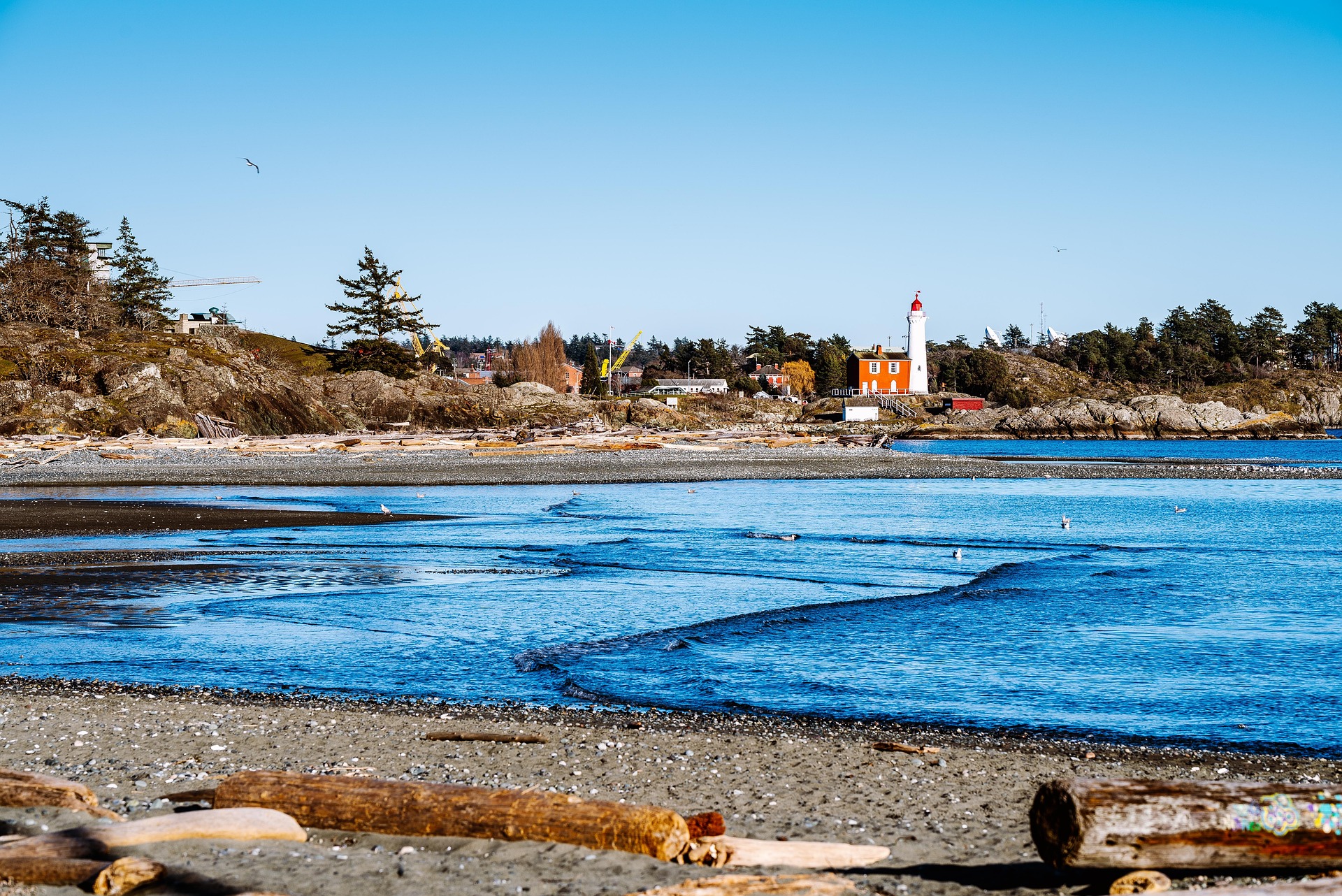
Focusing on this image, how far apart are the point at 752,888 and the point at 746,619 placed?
1064 cm

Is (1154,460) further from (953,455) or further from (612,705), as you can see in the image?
(612,705)

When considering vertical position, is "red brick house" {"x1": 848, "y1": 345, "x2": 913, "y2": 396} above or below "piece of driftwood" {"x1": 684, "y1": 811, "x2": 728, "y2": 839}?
above

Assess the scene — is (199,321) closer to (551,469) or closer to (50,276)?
(50,276)

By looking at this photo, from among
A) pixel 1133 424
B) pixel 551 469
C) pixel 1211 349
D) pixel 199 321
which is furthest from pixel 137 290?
pixel 1211 349

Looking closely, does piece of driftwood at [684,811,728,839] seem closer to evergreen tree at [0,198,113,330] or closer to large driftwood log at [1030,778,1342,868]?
large driftwood log at [1030,778,1342,868]

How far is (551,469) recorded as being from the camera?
2117 inches

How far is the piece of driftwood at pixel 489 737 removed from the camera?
8.88m

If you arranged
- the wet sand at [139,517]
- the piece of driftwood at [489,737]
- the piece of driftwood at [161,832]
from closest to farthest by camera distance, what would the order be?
1. the piece of driftwood at [161,832]
2. the piece of driftwood at [489,737]
3. the wet sand at [139,517]

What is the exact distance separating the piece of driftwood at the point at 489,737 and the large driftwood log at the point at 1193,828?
15.8 feet

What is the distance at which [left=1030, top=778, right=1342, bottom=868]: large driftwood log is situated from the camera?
5117 millimetres

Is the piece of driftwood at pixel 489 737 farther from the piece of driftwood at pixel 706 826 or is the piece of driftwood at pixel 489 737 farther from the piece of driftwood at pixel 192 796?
the piece of driftwood at pixel 706 826

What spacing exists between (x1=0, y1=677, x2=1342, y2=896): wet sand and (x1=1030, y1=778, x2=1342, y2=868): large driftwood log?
0.24 metres

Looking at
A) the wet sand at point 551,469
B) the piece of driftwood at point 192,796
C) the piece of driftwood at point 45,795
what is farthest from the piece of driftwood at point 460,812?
the wet sand at point 551,469

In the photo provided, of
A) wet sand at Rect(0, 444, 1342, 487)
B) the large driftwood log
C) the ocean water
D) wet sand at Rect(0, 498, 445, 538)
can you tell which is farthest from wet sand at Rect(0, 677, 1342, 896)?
wet sand at Rect(0, 444, 1342, 487)
